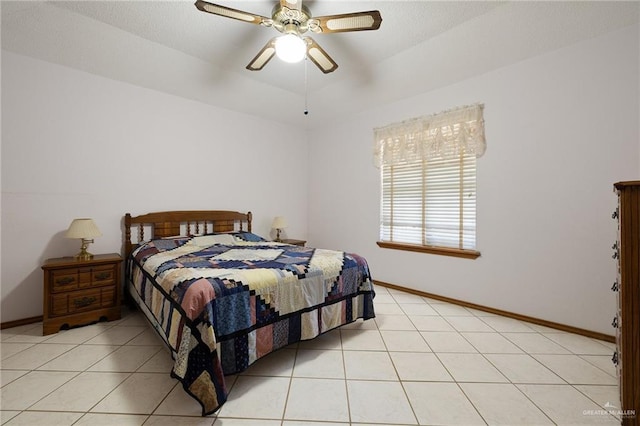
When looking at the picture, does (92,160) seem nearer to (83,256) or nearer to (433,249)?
(83,256)

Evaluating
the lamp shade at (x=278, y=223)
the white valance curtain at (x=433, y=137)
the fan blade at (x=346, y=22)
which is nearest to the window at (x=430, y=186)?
the white valance curtain at (x=433, y=137)

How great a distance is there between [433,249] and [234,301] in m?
2.54

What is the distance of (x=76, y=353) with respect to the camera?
2047 millimetres

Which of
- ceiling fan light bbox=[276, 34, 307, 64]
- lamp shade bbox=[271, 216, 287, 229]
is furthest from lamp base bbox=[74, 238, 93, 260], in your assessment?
ceiling fan light bbox=[276, 34, 307, 64]

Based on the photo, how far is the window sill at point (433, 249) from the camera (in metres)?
3.00

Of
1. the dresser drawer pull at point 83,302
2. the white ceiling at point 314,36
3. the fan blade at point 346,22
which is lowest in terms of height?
the dresser drawer pull at point 83,302

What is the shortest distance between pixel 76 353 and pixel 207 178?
2364mm

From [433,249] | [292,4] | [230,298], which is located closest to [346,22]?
[292,4]

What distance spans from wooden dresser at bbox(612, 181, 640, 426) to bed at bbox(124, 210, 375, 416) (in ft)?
5.14

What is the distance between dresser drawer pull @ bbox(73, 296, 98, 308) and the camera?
2.48 metres

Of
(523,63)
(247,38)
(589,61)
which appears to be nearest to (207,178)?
(247,38)

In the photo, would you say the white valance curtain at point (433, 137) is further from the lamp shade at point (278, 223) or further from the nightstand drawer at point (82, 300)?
the nightstand drawer at point (82, 300)

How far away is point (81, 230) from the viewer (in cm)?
253

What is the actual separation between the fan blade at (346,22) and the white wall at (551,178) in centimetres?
184
